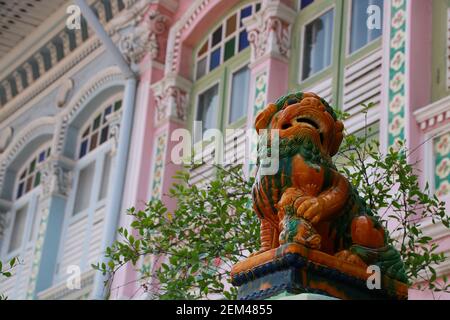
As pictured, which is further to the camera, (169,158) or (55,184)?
(55,184)

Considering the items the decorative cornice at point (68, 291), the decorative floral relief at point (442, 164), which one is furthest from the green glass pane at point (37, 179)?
the decorative floral relief at point (442, 164)

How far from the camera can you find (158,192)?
13484 mm

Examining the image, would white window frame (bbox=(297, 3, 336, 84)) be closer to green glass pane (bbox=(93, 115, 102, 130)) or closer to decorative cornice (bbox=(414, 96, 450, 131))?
decorative cornice (bbox=(414, 96, 450, 131))

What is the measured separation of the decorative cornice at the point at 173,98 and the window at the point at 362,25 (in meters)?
3.35

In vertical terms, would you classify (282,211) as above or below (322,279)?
above

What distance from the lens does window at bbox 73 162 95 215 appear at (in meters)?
15.9

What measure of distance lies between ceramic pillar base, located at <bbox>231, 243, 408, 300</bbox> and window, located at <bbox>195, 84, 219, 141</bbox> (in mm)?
8800

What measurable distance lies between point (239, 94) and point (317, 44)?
1.53 metres

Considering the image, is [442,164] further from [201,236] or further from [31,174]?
[31,174]

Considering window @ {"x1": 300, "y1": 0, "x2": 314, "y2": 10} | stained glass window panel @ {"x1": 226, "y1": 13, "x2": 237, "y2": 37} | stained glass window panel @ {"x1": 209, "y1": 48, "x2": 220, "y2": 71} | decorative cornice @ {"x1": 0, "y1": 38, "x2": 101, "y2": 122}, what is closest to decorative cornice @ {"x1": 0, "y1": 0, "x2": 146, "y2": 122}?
decorative cornice @ {"x1": 0, "y1": 38, "x2": 101, "y2": 122}

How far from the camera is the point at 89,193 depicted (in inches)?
624

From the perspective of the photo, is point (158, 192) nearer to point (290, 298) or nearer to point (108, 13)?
point (108, 13)
